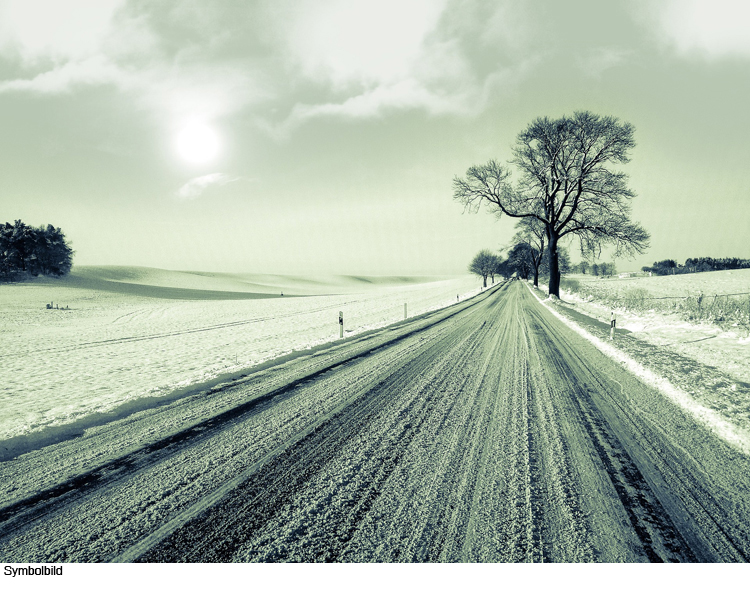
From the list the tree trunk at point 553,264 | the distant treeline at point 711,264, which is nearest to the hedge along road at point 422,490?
the tree trunk at point 553,264

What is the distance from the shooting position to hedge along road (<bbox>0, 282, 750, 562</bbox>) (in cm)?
235

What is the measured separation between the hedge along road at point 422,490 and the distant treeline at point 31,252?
219 ft

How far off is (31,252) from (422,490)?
2848 inches

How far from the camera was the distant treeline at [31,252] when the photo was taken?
49.2 meters

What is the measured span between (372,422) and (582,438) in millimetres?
2495

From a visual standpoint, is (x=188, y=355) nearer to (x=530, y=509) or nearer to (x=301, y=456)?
(x=301, y=456)

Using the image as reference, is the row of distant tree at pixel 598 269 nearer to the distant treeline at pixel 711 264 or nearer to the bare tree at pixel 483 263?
the distant treeline at pixel 711 264

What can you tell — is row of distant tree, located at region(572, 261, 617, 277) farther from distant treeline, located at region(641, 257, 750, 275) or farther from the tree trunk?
the tree trunk

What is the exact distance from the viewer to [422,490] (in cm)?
296

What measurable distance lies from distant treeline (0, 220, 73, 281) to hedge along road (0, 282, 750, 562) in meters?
66.8

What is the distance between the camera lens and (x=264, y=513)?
2701 mm

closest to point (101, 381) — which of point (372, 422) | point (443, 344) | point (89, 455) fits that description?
point (89, 455)

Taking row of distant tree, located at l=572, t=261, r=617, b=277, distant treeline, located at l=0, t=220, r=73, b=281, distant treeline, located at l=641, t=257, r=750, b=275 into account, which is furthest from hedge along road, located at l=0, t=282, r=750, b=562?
row of distant tree, located at l=572, t=261, r=617, b=277

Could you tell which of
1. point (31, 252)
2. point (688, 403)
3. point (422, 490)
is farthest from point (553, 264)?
point (31, 252)
